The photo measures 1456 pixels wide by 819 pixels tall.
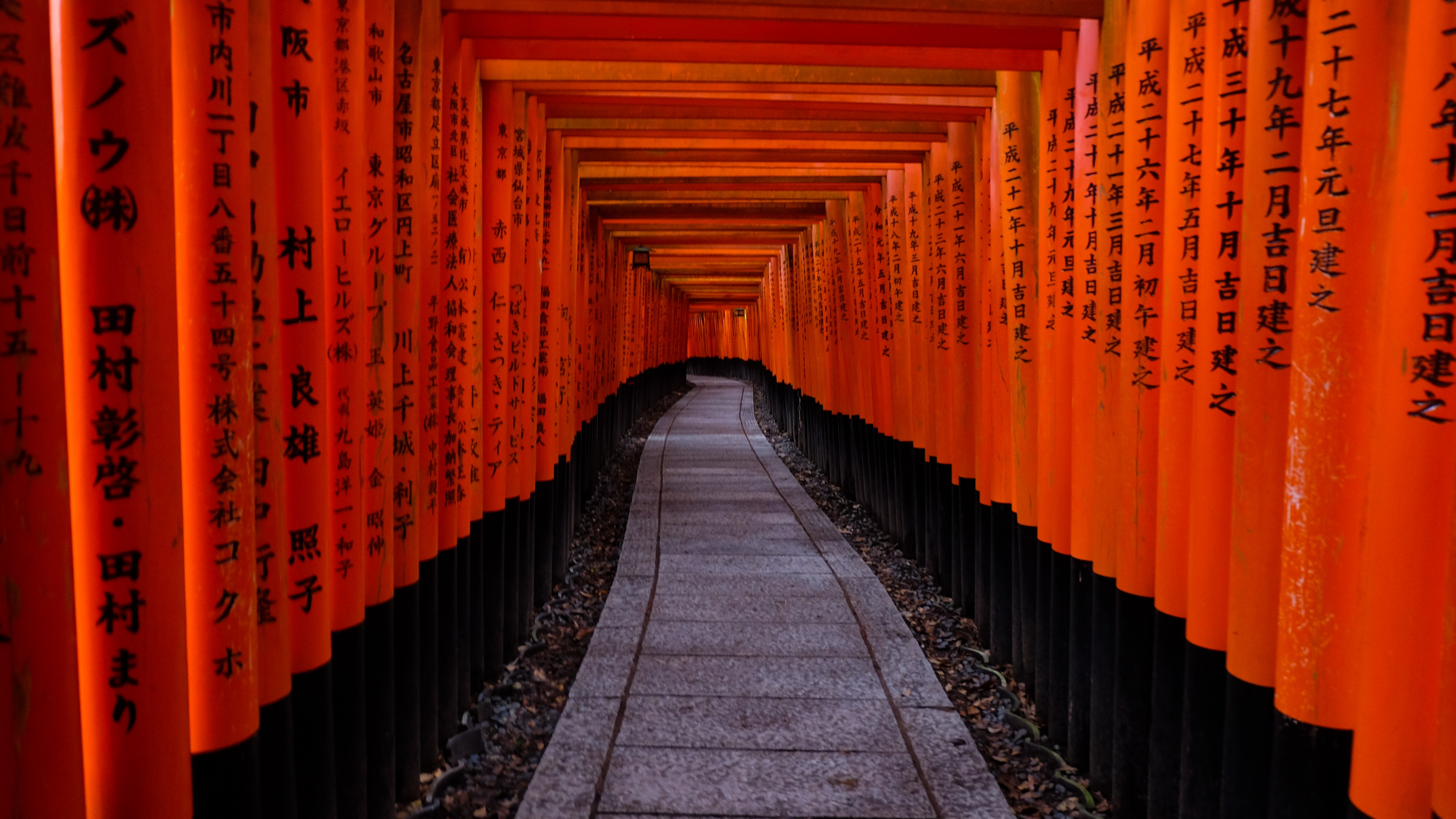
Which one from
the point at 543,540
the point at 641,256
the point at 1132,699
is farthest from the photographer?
the point at 641,256

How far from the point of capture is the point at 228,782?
213cm

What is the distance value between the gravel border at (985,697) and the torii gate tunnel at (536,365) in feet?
0.45

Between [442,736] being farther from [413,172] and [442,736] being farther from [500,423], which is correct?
[413,172]

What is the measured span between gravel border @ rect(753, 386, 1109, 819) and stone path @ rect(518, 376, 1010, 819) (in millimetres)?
219

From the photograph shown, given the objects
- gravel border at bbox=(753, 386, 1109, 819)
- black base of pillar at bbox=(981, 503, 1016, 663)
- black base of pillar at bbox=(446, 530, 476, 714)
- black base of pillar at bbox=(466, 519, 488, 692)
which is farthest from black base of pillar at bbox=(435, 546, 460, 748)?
black base of pillar at bbox=(981, 503, 1016, 663)

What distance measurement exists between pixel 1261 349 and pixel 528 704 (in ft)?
12.5

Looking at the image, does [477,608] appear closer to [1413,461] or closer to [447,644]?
[447,644]

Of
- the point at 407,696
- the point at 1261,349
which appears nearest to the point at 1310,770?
the point at 1261,349

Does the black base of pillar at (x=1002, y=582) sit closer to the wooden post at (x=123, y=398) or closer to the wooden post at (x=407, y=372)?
the wooden post at (x=407, y=372)

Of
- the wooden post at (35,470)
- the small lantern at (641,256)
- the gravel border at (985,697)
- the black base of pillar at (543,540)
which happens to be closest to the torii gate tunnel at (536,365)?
the wooden post at (35,470)

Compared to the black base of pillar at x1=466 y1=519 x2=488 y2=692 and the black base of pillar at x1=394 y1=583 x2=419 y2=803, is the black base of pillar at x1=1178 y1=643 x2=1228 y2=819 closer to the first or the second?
the black base of pillar at x1=394 y1=583 x2=419 y2=803

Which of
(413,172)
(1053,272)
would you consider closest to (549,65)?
(413,172)

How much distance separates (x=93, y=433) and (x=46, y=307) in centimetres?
29

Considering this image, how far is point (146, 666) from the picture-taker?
1839mm
